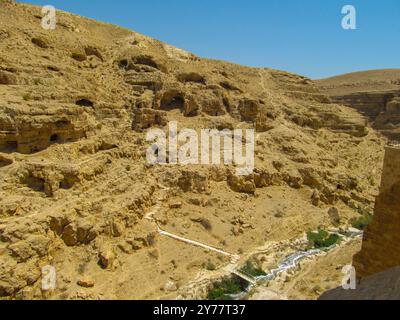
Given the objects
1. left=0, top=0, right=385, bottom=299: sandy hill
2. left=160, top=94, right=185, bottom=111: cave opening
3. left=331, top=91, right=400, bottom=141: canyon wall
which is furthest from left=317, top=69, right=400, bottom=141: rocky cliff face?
left=160, top=94, right=185, bottom=111: cave opening

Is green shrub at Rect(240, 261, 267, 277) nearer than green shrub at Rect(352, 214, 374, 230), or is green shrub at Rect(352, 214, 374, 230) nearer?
green shrub at Rect(240, 261, 267, 277)

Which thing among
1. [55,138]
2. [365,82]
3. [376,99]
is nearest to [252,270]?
[55,138]

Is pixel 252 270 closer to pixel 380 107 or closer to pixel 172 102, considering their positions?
pixel 172 102

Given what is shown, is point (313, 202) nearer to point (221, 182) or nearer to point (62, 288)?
point (221, 182)

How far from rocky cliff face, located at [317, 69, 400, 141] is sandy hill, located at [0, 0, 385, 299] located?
9.45 metres

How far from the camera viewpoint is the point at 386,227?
9.32 meters

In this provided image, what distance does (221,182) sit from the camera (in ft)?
67.0

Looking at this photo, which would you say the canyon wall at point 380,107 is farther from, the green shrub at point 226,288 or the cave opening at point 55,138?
the cave opening at point 55,138

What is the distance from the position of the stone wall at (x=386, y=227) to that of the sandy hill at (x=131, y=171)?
258 inches

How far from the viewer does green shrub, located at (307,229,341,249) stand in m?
19.0

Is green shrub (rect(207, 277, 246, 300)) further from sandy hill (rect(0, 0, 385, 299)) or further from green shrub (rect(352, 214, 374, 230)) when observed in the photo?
green shrub (rect(352, 214, 374, 230))

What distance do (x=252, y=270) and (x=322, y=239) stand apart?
5.57 m

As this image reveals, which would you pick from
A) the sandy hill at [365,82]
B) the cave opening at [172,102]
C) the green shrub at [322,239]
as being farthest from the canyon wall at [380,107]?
the cave opening at [172,102]

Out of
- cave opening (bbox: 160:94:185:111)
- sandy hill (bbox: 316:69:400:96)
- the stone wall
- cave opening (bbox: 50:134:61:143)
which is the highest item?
sandy hill (bbox: 316:69:400:96)
